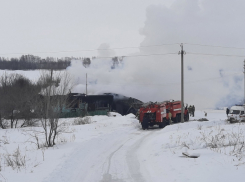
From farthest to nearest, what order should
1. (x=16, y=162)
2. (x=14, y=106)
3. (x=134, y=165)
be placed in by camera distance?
1. (x=14, y=106)
2. (x=16, y=162)
3. (x=134, y=165)

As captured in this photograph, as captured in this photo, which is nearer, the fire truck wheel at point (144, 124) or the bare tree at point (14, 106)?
the fire truck wheel at point (144, 124)

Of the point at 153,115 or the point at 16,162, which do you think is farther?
the point at 153,115

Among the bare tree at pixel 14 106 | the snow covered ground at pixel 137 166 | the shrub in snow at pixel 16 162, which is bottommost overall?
the shrub in snow at pixel 16 162

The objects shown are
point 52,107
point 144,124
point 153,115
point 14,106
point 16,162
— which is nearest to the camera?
point 16,162

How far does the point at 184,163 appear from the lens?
7.62 m

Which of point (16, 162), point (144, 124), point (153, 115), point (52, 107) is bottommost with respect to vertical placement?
point (16, 162)

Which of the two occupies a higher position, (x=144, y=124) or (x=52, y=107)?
(x=52, y=107)

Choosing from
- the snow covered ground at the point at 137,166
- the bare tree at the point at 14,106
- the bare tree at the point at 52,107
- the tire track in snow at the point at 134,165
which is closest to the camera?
the snow covered ground at the point at 137,166

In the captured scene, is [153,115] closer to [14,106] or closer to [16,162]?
[16,162]

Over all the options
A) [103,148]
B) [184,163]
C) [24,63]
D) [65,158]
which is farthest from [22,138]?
[24,63]

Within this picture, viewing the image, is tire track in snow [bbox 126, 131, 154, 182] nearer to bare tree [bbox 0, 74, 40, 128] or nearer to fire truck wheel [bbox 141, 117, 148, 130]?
fire truck wheel [bbox 141, 117, 148, 130]

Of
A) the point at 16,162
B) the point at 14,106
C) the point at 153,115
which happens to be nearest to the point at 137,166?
the point at 16,162

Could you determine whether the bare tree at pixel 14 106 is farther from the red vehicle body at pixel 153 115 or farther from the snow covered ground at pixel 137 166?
the snow covered ground at pixel 137 166

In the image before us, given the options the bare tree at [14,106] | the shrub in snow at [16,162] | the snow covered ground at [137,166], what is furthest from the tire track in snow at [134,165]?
the bare tree at [14,106]
